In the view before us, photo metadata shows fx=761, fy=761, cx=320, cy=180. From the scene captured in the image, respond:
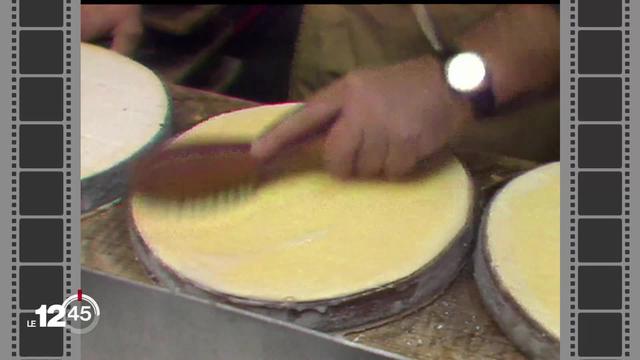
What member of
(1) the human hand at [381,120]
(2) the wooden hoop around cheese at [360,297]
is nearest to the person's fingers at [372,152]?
(1) the human hand at [381,120]

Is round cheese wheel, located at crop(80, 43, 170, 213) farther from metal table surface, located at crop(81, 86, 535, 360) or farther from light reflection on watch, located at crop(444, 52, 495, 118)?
light reflection on watch, located at crop(444, 52, 495, 118)

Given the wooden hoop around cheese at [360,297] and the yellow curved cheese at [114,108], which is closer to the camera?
the wooden hoop around cheese at [360,297]

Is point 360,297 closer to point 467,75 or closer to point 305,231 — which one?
point 305,231

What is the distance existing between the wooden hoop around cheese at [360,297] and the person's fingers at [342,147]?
13 cm

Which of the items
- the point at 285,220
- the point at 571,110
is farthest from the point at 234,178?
the point at 571,110

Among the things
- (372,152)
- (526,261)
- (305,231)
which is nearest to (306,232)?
(305,231)

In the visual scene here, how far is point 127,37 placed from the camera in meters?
0.76

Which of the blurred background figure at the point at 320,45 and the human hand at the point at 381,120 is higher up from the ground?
the blurred background figure at the point at 320,45

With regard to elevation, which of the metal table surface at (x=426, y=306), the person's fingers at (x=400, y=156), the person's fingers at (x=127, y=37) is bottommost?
the metal table surface at (x=426, y=306)

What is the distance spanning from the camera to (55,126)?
0.68 metres

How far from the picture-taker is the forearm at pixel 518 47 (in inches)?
25.3

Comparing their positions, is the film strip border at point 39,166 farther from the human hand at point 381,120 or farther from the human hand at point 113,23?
the human hand at point 381,120

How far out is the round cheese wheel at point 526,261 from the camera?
0.65 metres
